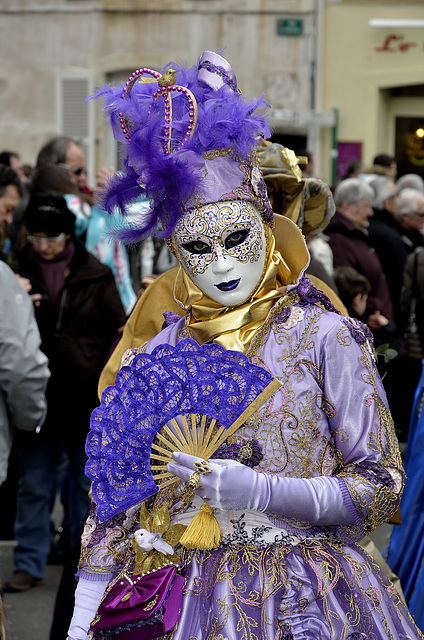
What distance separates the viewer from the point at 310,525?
222cm

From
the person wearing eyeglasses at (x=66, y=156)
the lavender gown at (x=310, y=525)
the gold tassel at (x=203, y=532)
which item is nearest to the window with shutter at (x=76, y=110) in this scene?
the person wearing eyeglasses at (x=66, y=156)

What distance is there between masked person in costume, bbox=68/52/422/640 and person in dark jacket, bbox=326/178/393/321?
390cm

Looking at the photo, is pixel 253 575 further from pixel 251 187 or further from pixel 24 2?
pixel 24 2

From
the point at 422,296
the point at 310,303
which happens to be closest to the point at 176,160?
the point at 310,303

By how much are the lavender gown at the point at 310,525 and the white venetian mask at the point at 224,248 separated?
13cm

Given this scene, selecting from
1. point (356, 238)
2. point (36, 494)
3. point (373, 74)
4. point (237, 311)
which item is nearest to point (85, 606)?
point (237, 311)

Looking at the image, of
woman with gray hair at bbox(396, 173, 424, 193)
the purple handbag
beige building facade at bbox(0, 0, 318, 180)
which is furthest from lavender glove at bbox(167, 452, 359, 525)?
beige building facade at bbox(0, 0, 318, 180)

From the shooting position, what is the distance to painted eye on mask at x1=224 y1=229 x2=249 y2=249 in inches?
90.8

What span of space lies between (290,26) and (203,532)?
11.5m

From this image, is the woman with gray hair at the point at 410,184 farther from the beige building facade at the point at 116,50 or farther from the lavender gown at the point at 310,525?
the lavender gown at the point at 310,525

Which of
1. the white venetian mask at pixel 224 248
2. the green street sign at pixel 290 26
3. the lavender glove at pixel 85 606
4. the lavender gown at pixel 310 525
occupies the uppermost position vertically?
→ the green street sign at pixel 290 26

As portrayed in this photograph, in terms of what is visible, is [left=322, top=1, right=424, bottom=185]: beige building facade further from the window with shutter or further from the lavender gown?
the lavender gown

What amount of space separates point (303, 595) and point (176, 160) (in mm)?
980

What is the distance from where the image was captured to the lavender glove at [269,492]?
2061 mm
